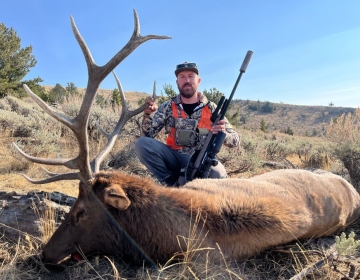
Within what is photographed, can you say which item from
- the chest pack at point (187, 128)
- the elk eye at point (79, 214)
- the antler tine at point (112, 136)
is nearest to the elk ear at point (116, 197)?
the elk eye at point (79, 214)

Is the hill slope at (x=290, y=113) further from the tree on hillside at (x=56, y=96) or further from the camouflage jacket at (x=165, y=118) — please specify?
the camouflage jacket at (x=165, y=118)

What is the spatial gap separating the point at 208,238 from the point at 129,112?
6.42 feet

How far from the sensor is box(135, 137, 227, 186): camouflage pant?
15.5ft

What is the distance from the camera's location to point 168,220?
2.66 metres

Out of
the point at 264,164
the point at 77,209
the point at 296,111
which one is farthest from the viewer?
the point at 296,111

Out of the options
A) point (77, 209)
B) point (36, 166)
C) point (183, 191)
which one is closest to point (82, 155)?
point (77, 209)

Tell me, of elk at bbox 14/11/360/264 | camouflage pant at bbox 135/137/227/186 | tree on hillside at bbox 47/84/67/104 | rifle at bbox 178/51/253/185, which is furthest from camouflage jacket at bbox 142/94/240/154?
tree on hillside at bbox 47/84/67/104

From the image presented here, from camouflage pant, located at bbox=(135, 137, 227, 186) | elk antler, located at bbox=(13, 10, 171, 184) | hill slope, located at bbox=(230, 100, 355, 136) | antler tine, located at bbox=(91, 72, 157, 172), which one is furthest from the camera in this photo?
hill slope, located at bbox=(230, 100, 355, 136)

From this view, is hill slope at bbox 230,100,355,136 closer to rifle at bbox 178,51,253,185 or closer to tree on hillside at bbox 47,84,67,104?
tree on hillside at bbox 47,84,67,104

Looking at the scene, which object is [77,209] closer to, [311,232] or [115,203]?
[115,203]

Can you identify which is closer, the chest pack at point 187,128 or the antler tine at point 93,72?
the antler tine at point 93,72

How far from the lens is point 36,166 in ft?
20.6

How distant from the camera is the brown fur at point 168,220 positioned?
260cm

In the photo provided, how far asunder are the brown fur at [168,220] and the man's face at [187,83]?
2.28 metres
